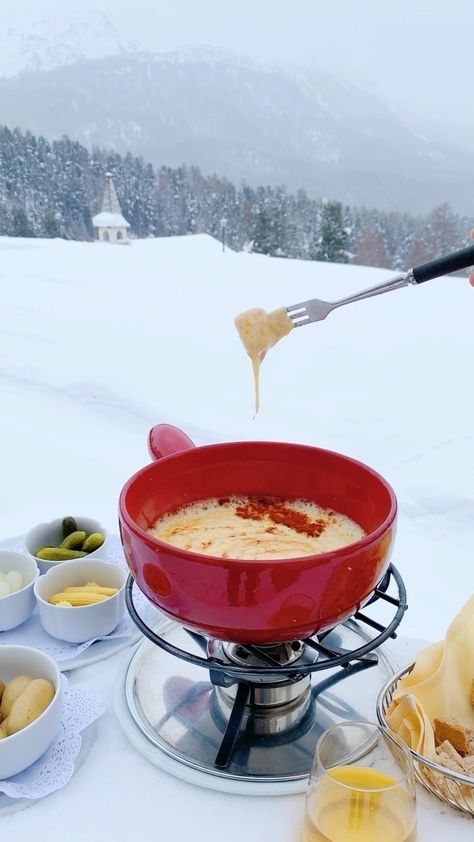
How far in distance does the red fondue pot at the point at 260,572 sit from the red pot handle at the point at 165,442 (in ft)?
0.19

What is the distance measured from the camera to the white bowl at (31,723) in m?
0.56

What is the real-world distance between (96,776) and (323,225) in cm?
1291

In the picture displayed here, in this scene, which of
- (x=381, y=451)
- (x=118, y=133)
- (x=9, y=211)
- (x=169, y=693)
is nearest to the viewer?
(x=169, y=693)

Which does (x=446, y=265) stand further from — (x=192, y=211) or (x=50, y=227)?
(x=192, y=211)

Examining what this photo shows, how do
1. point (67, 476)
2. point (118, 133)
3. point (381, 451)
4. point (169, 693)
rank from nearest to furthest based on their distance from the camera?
point (169, 693)
point (67, 476)
point (381, 451)
point (118, 133)

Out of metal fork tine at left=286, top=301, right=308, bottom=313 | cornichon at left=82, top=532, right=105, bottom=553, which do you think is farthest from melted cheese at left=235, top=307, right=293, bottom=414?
cornichon at left=82, top=532, right=105, bottom=553

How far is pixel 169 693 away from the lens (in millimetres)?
705

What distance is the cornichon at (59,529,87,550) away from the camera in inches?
36.8

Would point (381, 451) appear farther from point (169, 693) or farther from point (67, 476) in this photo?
point (169, 693)

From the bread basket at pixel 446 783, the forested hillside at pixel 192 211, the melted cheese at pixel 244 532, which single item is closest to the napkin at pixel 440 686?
the bread basket at pixel 446 783

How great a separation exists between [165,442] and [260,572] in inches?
12.8

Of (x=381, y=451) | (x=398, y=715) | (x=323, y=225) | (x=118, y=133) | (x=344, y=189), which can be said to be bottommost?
(x=381, y=451)

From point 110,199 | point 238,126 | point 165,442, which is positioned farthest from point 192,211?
point 165,442

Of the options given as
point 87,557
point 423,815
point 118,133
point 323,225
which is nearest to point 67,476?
point 87,557
